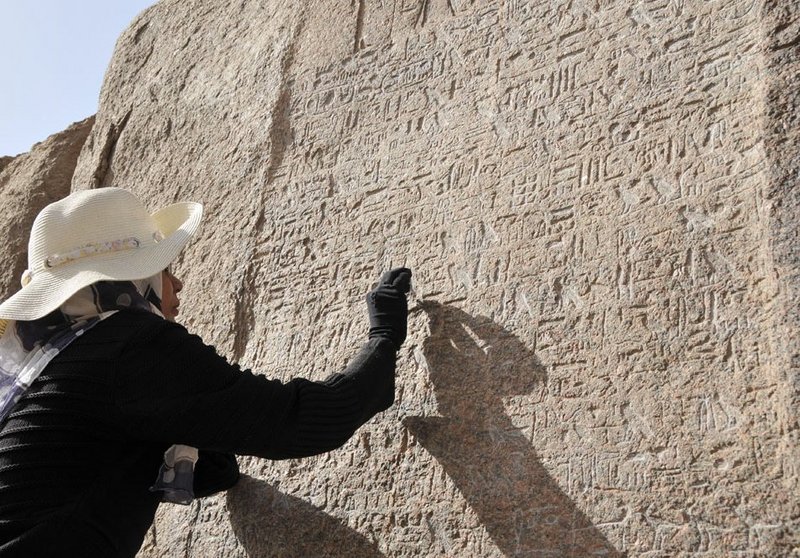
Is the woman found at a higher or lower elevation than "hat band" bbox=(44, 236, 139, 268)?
lower

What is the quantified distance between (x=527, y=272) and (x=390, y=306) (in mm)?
359

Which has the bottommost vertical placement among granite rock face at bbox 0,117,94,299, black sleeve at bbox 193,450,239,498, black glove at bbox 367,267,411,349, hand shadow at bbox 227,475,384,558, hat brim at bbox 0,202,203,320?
hand shadow at bbox 227,475,384,558

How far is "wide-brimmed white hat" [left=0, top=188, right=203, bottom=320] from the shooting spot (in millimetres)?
2297

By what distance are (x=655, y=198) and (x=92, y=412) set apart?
137 cm

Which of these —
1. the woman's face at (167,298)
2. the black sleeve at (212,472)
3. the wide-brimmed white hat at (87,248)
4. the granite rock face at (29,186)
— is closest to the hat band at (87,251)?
the wide-brimmed white hat at (87,248)

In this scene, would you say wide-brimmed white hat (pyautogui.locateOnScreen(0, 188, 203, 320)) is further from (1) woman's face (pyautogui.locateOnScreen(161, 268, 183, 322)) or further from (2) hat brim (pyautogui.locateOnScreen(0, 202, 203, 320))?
(1) woman's face (pyautogui.locateOnScreen(161, 268, 183, 322))

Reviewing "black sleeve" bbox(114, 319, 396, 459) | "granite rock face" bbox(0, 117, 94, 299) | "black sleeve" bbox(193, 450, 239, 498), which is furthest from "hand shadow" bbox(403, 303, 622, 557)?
"granite rock face" bbox(0, 117, 94, 299)

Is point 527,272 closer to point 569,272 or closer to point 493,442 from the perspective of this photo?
point 569,272

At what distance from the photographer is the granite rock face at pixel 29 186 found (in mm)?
4383

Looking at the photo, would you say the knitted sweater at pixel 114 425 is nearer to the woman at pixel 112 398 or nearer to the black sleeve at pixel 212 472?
the woman at pixel 112 398

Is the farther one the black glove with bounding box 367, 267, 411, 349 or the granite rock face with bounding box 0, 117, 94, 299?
the granite rock face with bounding box 0, 117, 94, 299

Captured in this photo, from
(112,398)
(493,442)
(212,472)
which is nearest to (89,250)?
(112,398)

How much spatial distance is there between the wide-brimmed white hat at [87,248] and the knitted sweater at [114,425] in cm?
13

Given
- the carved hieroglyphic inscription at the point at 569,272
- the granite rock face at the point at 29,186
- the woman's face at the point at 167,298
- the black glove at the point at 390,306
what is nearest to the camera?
the carved hieroglyphic inscription at the point at 569,272
